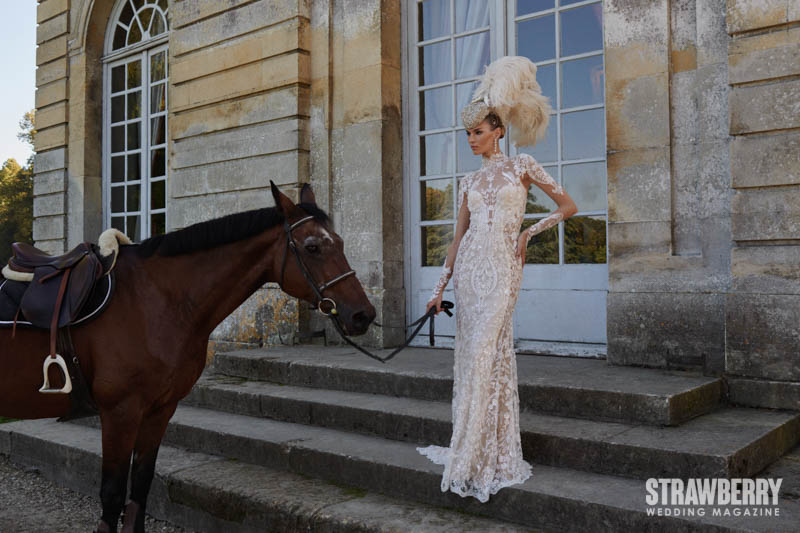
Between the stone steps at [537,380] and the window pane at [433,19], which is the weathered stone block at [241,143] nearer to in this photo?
the window pane at [433,19]

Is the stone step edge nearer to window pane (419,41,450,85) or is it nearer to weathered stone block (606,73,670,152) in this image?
weathered stone block (606,73,670,152)

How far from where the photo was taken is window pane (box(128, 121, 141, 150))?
9336 millimetres

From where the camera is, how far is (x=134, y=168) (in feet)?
30.6

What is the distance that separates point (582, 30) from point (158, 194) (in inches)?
234

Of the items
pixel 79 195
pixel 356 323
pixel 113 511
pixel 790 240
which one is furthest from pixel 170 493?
pixel 79 195

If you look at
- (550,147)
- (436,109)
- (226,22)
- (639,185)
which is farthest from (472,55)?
(226,22)

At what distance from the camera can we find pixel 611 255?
484 cm

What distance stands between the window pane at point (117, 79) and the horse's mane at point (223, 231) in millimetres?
7599

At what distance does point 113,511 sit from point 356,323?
52.7 inches

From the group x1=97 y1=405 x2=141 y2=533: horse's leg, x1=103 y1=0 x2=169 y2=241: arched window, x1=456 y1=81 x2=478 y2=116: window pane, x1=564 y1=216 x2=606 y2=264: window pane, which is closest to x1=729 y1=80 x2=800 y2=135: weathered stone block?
x1=564 y1=216 x2=606 y2=264: window pane

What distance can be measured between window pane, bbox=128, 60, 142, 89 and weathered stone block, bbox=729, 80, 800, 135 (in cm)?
787

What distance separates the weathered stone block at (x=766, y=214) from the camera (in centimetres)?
396

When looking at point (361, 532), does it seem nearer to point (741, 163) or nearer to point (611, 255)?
point (611, 255)

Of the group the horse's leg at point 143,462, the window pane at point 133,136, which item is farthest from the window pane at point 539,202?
the window pane at point 133,136
